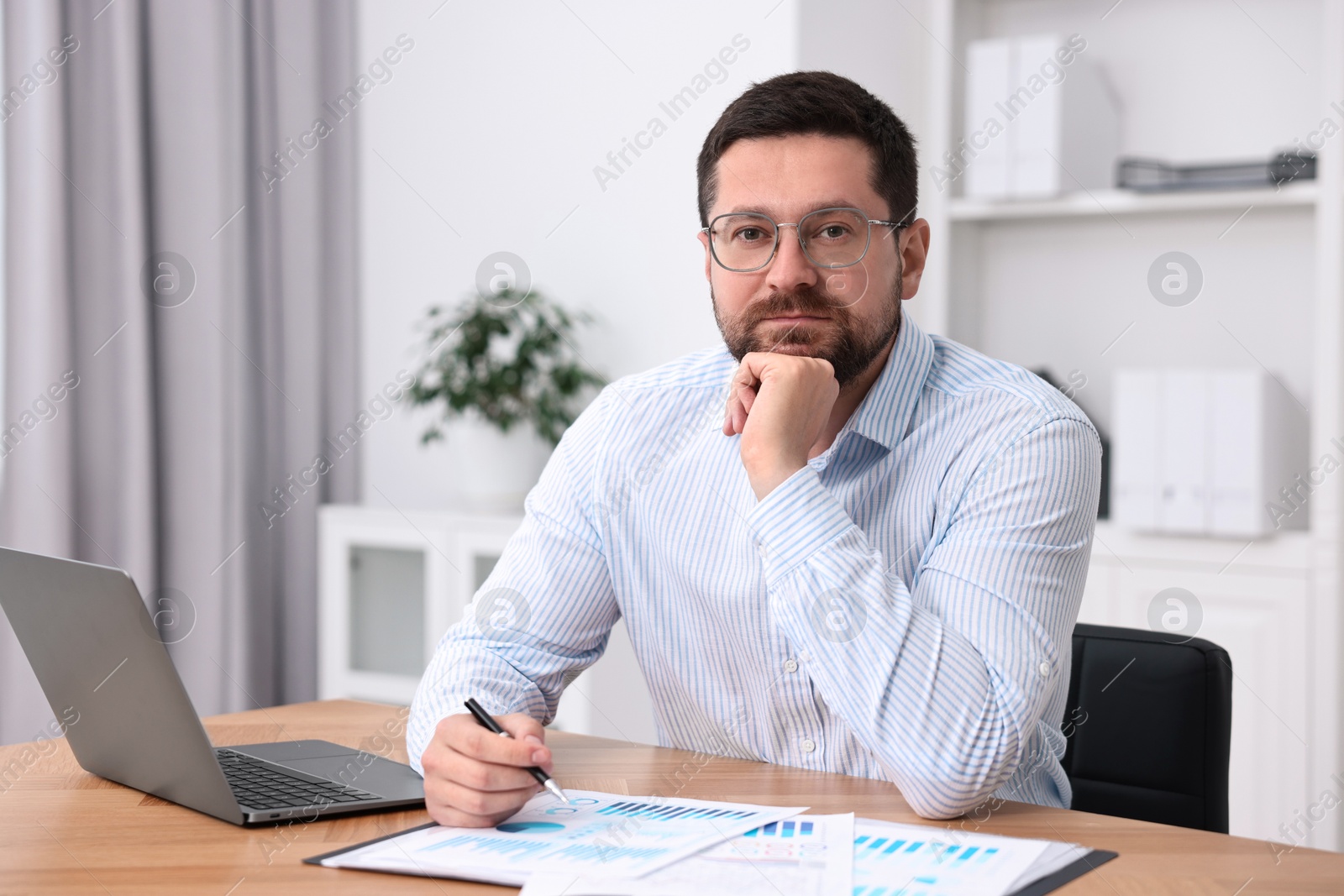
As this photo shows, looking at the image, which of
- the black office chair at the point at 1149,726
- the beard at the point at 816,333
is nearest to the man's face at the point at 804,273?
the beard at the point at 816,333

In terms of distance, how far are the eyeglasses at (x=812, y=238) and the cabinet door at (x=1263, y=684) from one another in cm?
156

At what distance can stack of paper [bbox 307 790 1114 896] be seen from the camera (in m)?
0.80

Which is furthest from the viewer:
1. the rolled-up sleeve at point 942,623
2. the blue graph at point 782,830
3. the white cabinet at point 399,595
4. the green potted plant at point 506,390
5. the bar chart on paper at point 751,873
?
the green potted plant at point 506,390

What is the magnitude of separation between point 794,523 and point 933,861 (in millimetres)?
337

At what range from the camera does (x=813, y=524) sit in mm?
1089

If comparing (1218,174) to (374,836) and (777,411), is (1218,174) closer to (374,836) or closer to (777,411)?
(777,411)

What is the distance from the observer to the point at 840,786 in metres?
1.06

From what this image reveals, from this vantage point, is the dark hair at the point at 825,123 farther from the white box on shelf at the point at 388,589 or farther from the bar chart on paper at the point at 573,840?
the white box on shelf at the point at 388,589

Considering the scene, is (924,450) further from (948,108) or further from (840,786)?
(948,108)

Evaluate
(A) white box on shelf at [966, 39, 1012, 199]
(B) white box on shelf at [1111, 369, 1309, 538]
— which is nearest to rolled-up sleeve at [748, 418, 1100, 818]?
(B) white box on shelf at [1111, 369, 1309, 538]

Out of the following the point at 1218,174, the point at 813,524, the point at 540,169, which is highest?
the point at 540,169

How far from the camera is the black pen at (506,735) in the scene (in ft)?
3.20

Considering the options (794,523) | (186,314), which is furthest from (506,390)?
(794,523)

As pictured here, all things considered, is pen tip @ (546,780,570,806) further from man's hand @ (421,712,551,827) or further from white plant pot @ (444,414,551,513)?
white plant pot @ (444,414,551,513)
